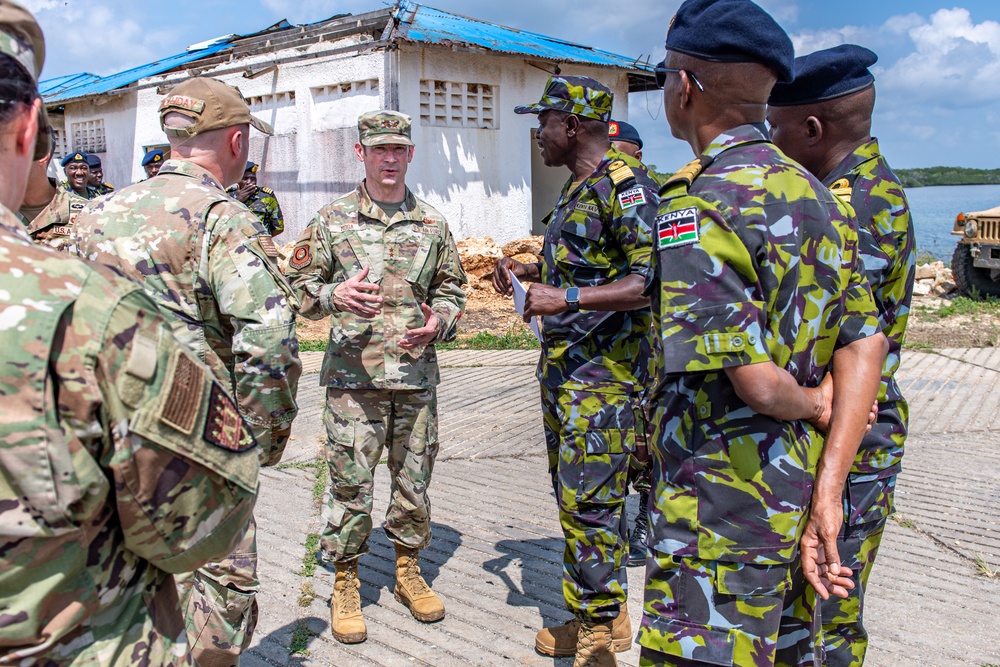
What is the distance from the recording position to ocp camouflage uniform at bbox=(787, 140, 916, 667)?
2.51 meters

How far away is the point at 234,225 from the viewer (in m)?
2.67

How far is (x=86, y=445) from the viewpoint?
1.29m

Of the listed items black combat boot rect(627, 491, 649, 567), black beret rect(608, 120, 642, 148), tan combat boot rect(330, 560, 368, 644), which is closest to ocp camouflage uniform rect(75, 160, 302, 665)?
tan combat boot rect(330, 560, 368, 644)

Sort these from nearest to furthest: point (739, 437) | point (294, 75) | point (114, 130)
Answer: point (739, 437), point (294, 75), point (114, 130)

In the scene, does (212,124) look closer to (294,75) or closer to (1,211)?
(1,211)

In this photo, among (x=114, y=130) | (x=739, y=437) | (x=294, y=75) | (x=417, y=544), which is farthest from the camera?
(x=114, y=130)

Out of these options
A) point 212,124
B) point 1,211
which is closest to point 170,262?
point 212,124

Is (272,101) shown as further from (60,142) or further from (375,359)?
(375,359)

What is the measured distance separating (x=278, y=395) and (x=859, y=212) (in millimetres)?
1933

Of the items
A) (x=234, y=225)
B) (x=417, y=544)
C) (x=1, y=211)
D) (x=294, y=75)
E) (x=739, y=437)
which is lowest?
(x=417, y=544)

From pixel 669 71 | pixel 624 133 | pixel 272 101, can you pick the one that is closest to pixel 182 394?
pixel 669 71

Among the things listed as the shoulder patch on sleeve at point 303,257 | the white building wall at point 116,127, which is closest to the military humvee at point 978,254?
the shoulder patch on sleeve at point 303,257

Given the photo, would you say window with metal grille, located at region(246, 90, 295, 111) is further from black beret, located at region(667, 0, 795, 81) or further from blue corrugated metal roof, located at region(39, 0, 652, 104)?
black beret, located at region(667, 0, 795, 81)

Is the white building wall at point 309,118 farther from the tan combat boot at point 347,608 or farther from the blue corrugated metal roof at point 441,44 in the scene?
the tan combat boot at point 347,608
